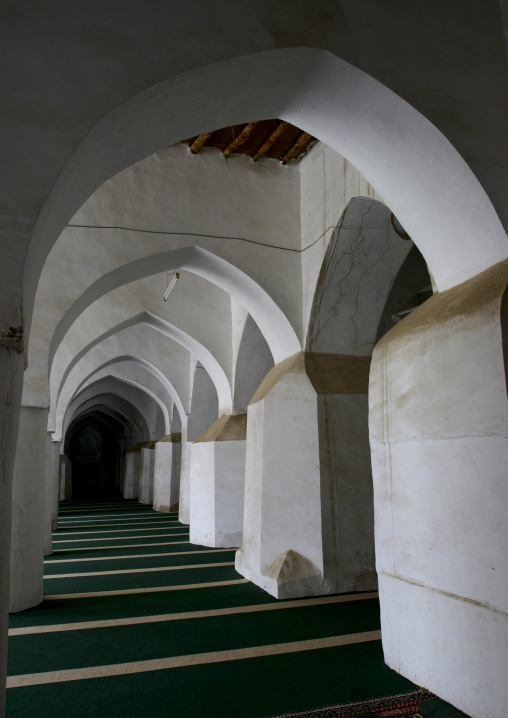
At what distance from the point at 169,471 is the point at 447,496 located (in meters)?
11.3

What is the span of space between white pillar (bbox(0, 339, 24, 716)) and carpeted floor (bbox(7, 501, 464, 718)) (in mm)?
1428

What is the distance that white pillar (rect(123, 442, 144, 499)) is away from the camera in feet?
63.4

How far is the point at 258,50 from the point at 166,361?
9357 millimetres

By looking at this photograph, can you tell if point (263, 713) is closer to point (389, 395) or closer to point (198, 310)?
point (389, 395)

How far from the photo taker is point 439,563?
2.74 m

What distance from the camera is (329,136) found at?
3.23 metres

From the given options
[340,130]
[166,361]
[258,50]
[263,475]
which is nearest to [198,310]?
[166,361]

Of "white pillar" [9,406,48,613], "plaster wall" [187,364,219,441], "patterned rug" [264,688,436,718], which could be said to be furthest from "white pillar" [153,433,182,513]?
"patterned rug" [264,688,436,718]

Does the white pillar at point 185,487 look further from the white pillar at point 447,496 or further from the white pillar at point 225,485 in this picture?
the white pillar at point 447,496

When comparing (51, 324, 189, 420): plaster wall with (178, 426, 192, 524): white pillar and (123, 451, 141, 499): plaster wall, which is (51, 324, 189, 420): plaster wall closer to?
(178, 426, 192, 524): white pillar

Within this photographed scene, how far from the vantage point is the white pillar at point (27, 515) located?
191 inches

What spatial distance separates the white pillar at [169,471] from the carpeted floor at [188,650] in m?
6.94

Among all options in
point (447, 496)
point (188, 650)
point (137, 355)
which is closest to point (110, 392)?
point (137, 355)

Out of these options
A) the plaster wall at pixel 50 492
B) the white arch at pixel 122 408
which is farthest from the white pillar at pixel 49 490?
the white arch at pixel 122 408
